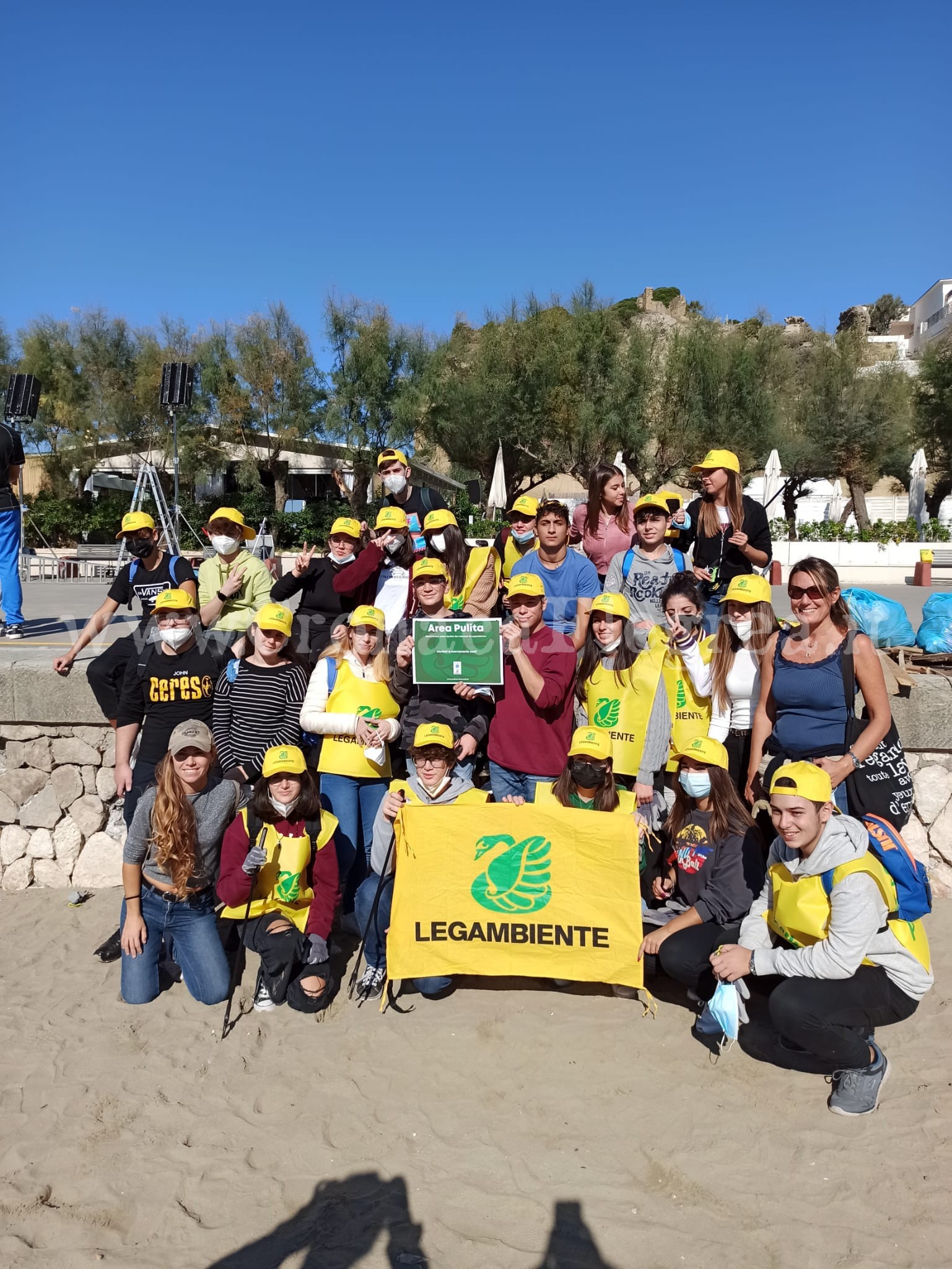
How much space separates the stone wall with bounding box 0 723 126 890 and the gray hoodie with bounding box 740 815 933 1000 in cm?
490

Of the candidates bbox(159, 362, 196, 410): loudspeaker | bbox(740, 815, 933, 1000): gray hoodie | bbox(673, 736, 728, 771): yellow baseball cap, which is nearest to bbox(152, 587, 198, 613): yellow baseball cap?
bbox(673, 736, 728, 771): yellow baseball cap

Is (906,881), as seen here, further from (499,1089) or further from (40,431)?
(40,431)

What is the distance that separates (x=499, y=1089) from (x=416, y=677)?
2.10m

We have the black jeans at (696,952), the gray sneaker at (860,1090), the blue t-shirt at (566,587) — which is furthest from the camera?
the blue t-shirt at (566,587)

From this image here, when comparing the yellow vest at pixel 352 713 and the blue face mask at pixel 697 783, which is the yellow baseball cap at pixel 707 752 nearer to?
the blue face mask at pixel 697 783

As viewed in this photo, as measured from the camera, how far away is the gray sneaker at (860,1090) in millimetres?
3615

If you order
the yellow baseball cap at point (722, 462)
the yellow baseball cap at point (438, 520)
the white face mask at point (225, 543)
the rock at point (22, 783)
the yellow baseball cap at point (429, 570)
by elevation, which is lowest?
the rock at point (22, 783)

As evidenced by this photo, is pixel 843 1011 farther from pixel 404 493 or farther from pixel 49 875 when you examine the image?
pixel 49 875

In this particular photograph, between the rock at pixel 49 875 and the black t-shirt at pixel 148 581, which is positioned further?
the rock at pixel 49 875

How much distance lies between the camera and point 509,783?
475 cm

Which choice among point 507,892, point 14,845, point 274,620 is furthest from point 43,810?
point 507,892

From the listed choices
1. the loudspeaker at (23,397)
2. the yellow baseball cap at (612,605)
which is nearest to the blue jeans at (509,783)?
the yellow baseball cap at (612,605)

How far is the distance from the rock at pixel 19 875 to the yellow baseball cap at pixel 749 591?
559cm

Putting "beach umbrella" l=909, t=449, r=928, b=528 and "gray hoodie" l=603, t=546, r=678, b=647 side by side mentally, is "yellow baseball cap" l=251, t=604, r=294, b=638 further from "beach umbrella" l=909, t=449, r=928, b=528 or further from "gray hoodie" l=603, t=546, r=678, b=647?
"beach umbrella" l=909, t=449, r=928, b=528
